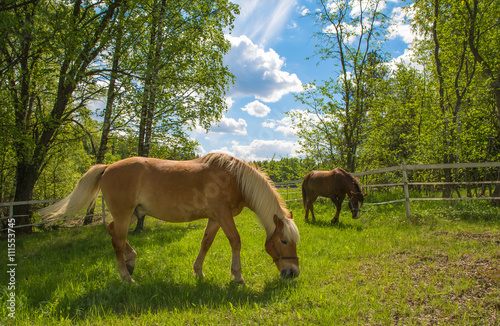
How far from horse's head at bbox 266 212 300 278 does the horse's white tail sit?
284cm

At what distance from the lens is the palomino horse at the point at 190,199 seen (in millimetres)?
3920

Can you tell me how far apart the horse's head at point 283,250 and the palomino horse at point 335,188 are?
5039mm

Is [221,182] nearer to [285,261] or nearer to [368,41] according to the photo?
[285,261]

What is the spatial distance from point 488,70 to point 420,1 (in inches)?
189

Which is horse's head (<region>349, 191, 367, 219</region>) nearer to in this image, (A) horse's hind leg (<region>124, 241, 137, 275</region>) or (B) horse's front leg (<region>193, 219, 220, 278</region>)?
(B) horse's front leg (<region>193, 219, 220, 278</region>)

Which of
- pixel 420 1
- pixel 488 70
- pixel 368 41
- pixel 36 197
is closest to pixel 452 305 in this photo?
pixel 488 70

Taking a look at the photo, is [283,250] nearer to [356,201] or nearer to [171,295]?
[171,295]

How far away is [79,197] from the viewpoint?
4.17 meters

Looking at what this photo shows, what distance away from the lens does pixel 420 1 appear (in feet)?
39.1

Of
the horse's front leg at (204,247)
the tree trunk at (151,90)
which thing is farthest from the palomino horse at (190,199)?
the tree trunk at (151,90)

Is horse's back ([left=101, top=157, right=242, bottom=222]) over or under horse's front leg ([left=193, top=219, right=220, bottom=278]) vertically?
over

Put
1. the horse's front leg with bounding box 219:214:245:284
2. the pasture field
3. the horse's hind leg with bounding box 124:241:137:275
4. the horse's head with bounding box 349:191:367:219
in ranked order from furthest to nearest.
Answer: the horse's head with bounding box 349:191:367:219, the horse's hind leg with bounding box 124:241:137:275, the horse's front leg with bounding box 219:214:245:284, the pasture field

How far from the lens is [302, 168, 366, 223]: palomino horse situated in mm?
8414

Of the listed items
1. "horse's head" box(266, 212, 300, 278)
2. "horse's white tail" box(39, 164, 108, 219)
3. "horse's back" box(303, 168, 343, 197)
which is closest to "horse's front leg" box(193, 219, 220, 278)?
"horse's head" box(266, 212, 300, 278)
